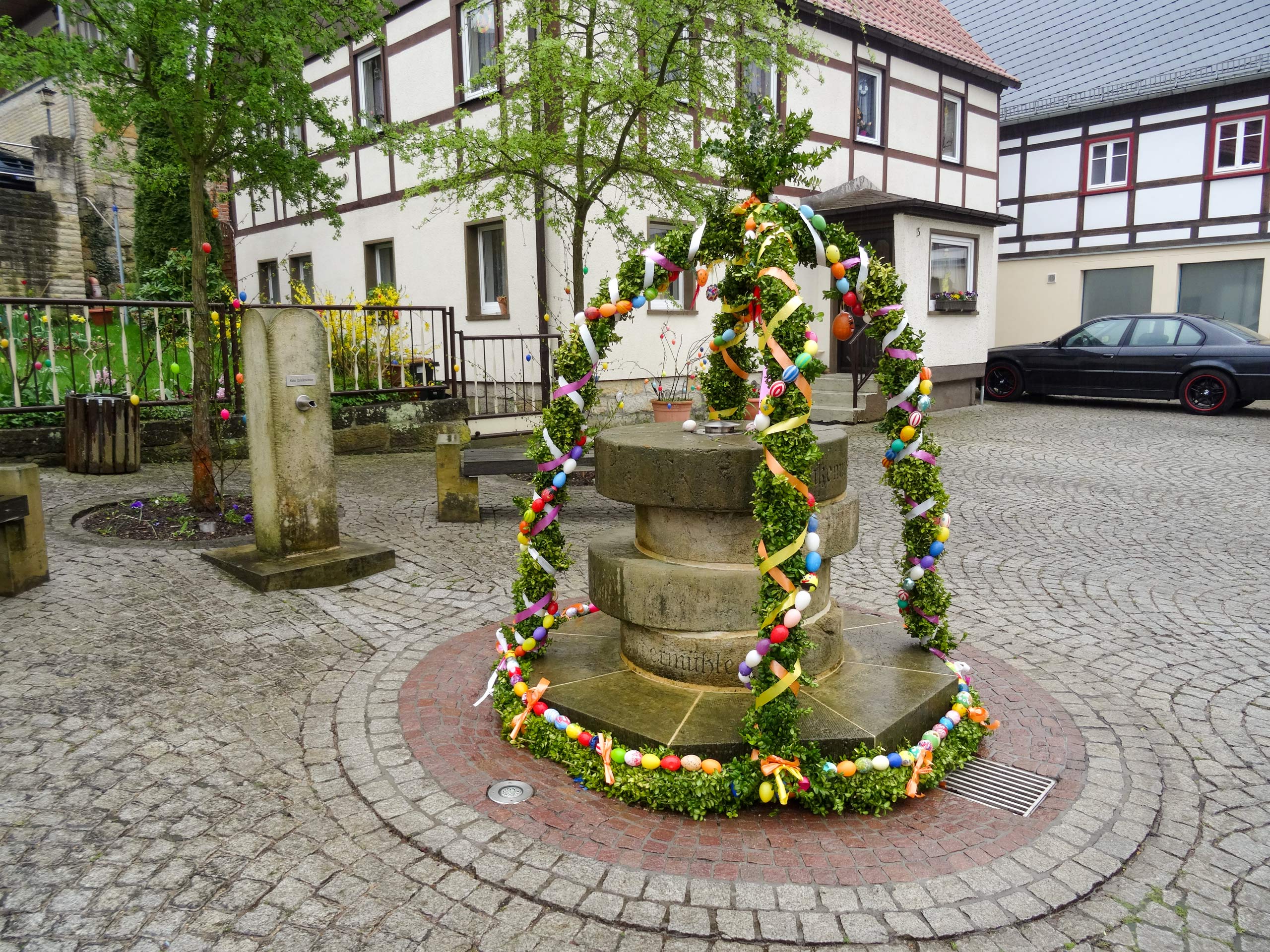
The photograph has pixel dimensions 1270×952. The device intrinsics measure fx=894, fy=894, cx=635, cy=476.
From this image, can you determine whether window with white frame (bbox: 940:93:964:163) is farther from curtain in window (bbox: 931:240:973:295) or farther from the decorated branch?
the decorated branch

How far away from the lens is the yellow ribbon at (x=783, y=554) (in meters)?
3.20

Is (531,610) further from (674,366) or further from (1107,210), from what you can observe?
(1107,210)

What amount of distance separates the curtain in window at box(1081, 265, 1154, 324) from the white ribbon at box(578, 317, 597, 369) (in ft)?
66.5

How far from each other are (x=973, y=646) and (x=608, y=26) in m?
7.69

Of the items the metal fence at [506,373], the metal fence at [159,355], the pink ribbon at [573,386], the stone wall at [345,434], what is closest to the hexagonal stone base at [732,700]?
the pink ribbon at [573,386]

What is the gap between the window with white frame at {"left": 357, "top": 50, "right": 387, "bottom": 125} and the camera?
16.4m

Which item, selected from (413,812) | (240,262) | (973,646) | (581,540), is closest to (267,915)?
(413,812)

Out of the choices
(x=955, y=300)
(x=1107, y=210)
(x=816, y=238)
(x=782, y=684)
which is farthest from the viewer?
(x=1107, y=210)

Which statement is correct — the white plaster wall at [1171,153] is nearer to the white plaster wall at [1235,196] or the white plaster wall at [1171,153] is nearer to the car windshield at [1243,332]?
the white plaster wall at [1235,196]

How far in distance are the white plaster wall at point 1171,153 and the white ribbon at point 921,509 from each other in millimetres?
20649

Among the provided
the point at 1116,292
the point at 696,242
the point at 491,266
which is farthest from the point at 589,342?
the point at 1116,292

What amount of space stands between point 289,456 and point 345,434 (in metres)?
5.48

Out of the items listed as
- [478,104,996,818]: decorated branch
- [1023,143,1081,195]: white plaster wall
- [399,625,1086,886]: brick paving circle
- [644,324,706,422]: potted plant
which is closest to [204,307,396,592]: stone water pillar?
[478,104,996,818]: decorated branch

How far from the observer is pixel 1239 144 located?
19.5 metres
